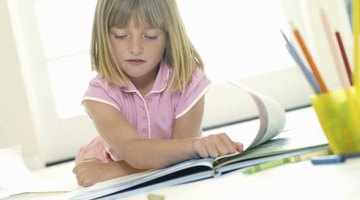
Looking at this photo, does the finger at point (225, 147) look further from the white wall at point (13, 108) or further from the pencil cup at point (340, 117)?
the white wall at point (13, 108)

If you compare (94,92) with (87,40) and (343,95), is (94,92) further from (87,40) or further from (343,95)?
(87,40)

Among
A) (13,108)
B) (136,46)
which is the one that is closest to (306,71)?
(136,46)

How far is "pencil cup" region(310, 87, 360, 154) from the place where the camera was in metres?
0.43

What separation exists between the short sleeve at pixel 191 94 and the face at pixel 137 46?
0.09 metres

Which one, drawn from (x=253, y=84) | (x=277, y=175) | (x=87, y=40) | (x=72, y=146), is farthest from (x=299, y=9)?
(x=277, y=175)

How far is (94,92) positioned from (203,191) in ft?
1.59

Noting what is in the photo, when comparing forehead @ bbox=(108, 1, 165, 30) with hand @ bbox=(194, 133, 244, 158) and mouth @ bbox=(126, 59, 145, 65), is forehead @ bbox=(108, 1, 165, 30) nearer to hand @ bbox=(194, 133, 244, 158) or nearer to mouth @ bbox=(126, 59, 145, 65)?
mouth @ bbox=(126, 59, 145, 65)

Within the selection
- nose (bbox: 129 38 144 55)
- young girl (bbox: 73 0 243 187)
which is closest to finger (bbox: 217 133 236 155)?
young girl (bbox: 73 0 243 187)

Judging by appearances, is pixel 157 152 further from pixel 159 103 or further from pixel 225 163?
pixel 159 103

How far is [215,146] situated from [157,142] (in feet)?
0.39

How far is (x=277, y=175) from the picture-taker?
0.47 metres

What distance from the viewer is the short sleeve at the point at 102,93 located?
0.90 metres

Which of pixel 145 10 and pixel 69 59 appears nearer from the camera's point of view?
pixel 145 10

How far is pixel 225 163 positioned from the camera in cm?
56
